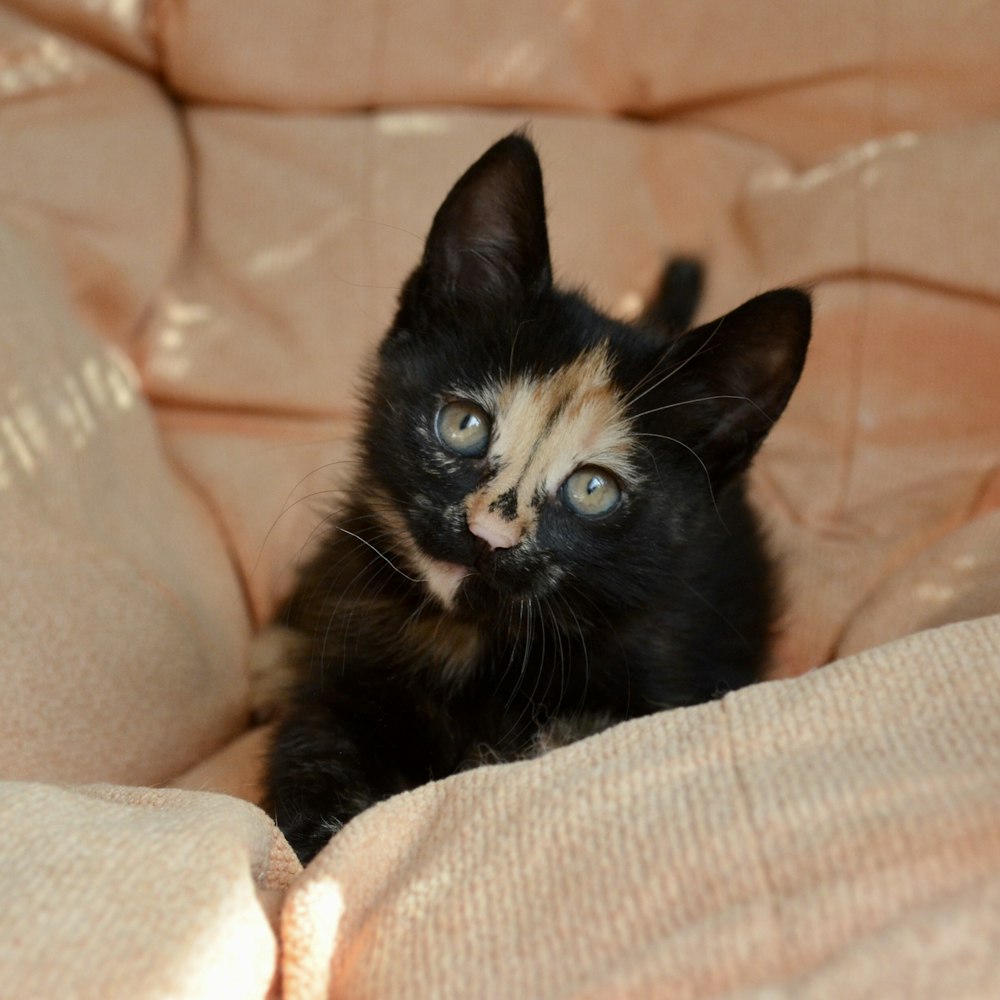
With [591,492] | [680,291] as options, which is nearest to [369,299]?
[680,291]

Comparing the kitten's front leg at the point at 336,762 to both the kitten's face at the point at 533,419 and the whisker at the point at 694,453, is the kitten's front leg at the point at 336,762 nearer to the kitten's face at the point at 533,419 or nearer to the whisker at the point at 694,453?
the kitten's face at the point at 533,419

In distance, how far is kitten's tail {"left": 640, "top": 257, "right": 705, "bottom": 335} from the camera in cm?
240

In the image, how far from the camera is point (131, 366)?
7.76ft

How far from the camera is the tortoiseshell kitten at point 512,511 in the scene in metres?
1.55

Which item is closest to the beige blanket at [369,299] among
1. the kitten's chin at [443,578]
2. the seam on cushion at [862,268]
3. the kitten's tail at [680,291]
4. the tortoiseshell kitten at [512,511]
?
the seam on cushion at [862,268]

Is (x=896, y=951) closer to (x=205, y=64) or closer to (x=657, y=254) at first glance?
(x=657, y=254)

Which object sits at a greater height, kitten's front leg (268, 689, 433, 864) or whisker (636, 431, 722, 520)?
whisker (636, 431, 722, 520)

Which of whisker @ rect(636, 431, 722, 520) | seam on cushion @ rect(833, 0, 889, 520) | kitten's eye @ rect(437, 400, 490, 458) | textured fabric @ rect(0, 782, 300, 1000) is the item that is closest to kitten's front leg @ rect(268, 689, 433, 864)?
textured fabric @ rect(0, 782, 300, 1000)

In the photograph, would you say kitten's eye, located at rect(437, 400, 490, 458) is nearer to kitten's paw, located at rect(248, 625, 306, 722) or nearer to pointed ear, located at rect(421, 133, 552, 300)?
pointed ear, located at rect(421, 133, 552, 300)

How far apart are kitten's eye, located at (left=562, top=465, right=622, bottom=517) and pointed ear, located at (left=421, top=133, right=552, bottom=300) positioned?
33 centimetres

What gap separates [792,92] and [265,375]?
141cm

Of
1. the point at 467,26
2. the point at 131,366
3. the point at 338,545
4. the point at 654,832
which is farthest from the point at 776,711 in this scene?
the point at 467,26

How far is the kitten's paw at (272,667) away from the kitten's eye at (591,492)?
2.17 feet

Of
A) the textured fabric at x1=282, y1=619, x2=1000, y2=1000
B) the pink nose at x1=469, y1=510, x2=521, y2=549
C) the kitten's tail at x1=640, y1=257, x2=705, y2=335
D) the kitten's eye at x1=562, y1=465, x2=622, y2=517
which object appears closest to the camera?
the textured fabric at x1=282, y1=619, x2=1000, y2=1000
